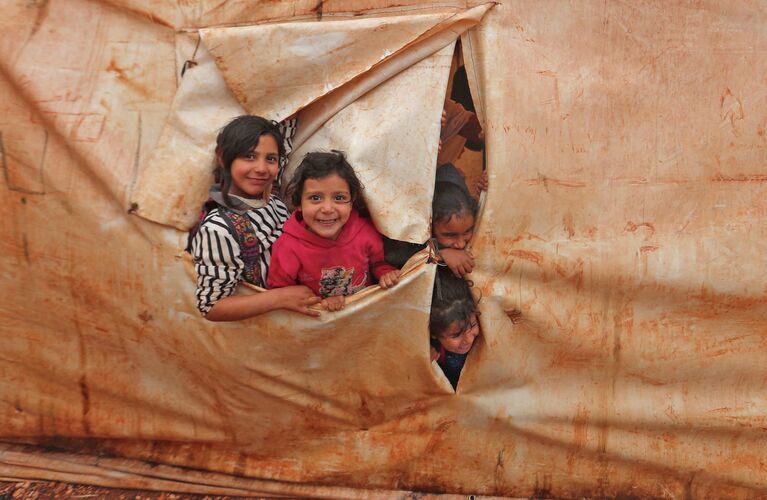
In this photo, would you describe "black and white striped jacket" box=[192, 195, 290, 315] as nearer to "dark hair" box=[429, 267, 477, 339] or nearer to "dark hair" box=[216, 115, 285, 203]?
"dark hair" box=[216, 115, 285, 203]

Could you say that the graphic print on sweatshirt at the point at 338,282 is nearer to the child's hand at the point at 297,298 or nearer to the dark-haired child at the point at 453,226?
the child's hand at the point at 297,298

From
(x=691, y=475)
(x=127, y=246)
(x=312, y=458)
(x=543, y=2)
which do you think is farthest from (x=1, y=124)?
(x=691, y=475)

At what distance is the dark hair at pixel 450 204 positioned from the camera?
2.33 m

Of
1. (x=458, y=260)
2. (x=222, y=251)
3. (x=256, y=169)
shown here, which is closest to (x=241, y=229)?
(x=222, y=251)

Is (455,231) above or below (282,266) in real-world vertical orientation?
above

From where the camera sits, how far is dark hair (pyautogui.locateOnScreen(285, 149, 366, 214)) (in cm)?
220

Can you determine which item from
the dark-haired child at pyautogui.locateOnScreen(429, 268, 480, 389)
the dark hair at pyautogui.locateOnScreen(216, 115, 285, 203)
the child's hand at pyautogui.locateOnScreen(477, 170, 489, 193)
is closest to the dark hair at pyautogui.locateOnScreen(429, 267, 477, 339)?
the dark-haired child at pyautogui.locateOnScreen(429, 268, 480, 389)

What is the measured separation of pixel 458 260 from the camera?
2.31 meters

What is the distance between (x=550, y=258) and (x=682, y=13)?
0.84 m

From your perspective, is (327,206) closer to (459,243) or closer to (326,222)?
(326,222)

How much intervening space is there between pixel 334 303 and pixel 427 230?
368 millimetres

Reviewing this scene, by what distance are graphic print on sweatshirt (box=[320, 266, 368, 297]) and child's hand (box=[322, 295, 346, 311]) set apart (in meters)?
0.03

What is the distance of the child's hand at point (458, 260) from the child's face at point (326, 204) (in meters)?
0.33

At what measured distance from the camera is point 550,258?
235cm
